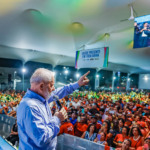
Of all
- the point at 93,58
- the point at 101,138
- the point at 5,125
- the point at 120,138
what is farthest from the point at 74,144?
the point at 5,125

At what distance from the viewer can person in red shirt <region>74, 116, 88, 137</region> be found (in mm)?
4971

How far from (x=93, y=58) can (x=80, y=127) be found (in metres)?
2.74

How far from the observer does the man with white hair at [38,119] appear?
112 centimetres

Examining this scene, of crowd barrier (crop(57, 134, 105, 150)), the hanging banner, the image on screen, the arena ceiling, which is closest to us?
crowd barrier (crop(57, 134, 105, 150))

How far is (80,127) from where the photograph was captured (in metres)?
5.06

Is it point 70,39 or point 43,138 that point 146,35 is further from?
point 70,39

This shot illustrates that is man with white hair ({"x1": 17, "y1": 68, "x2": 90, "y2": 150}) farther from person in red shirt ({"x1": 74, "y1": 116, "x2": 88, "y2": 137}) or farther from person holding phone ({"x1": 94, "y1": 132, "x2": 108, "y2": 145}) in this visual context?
person in red shirt ({"x1": 74, "y1": 116, "x2": 88, "y2": 137})

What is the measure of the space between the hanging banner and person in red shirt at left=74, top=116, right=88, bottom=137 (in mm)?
2122

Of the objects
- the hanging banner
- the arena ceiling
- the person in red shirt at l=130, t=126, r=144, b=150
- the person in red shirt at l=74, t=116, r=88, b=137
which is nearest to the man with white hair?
the person in red shirt at l=130, t=126, r=144, b=150

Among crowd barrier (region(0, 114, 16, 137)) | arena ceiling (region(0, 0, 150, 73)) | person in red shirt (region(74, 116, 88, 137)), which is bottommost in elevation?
crowd barrier (region(0, 114, 16, 137))

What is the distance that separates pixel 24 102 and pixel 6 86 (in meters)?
20.5

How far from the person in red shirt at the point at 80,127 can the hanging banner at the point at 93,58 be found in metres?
2.12

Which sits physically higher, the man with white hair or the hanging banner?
the hanging banner

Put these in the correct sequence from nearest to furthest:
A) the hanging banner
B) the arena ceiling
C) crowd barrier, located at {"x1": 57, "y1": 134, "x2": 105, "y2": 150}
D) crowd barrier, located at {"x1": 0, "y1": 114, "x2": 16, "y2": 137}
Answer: crowd barrier, located at {"x1": 57, "y1": 134, "x2": 105, "y2": 150} < the arena ceiling < the hanging banner < crowd barrier, located at {"x1": 0, "y1": 114, "x2": 16, "y2": 137}
